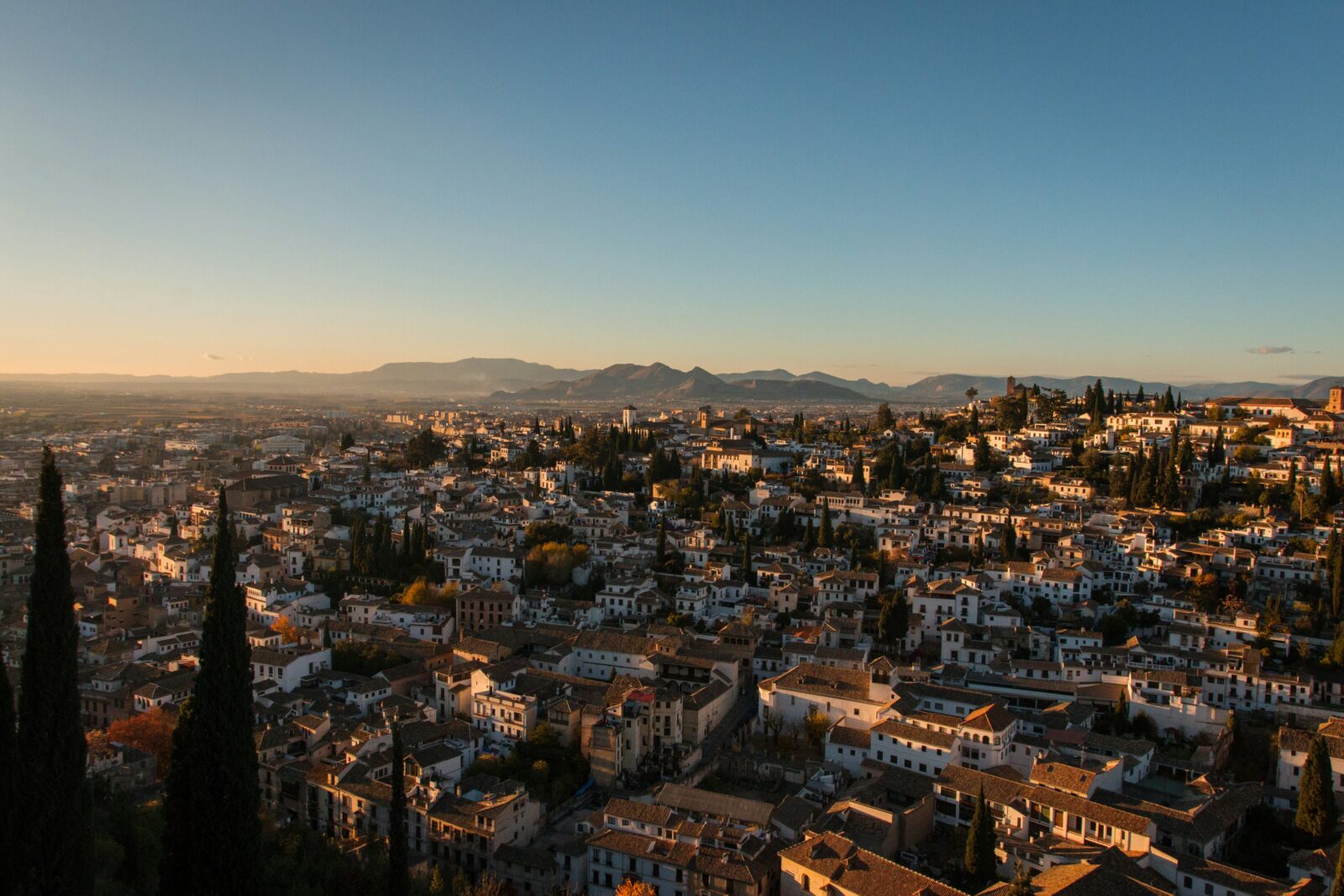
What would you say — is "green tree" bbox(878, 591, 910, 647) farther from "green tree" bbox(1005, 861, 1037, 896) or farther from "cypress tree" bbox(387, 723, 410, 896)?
"cypress tree" bbox(387, 723, 410, 896)

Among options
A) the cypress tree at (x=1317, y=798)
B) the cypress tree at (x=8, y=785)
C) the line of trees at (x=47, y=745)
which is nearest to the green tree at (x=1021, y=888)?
the cypress tree at (x=1317, y=798)

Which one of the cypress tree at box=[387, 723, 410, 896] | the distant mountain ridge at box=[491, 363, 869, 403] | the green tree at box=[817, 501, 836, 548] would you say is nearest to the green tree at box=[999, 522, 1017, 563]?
the green tree at box=[817, 501, 836, 548]

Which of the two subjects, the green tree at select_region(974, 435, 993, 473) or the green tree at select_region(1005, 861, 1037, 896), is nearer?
the green tree at select_region(1005, 861, 1037, 896)

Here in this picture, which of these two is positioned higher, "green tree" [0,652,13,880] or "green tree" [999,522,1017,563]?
"green tree" [0,652,13,880]

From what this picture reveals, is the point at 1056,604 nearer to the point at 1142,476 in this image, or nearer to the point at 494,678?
the point at 1142,476

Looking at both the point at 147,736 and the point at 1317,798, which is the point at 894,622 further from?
the point at 147,736
